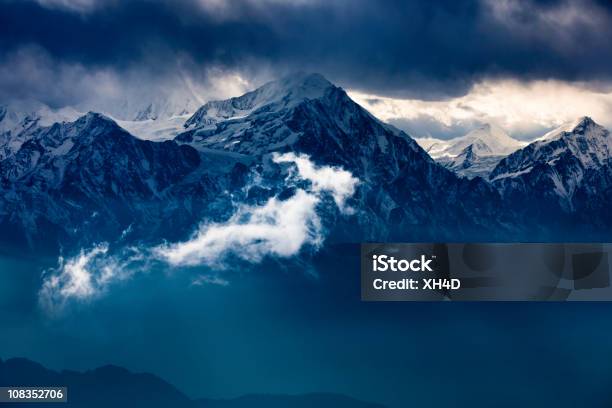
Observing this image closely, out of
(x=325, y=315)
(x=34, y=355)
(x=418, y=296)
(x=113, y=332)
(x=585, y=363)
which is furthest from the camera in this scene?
(x=585, y=363)

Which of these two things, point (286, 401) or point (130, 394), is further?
point (286, 401)

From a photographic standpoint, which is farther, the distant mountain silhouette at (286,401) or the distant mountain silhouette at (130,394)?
the distant mountain silhouette at (286,401)

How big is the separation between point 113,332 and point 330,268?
71.2 meters

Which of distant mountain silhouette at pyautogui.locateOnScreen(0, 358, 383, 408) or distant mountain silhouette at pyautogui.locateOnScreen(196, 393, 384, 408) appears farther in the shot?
distant mountain silhouette at pyautogui.locateOnScreen(196, 393, 384, 408)

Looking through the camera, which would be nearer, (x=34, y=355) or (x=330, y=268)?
(x=34, y=355)

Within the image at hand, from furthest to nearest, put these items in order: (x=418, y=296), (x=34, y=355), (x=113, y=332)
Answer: (x=113, y=332), (x=34, y=355), (x=418, y=296)

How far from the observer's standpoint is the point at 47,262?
182000 mm

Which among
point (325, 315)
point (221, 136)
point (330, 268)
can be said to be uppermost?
point (221, 136)

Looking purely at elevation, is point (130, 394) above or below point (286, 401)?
above

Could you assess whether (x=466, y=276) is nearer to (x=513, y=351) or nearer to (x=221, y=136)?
(x=221, y=136)

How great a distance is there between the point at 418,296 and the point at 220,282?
11980 cm

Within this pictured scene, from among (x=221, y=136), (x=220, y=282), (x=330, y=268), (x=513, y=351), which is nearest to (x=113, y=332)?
(x=220, y=282)

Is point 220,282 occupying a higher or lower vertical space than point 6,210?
lower

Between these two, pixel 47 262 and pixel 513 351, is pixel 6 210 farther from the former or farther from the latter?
pixel 513 351
